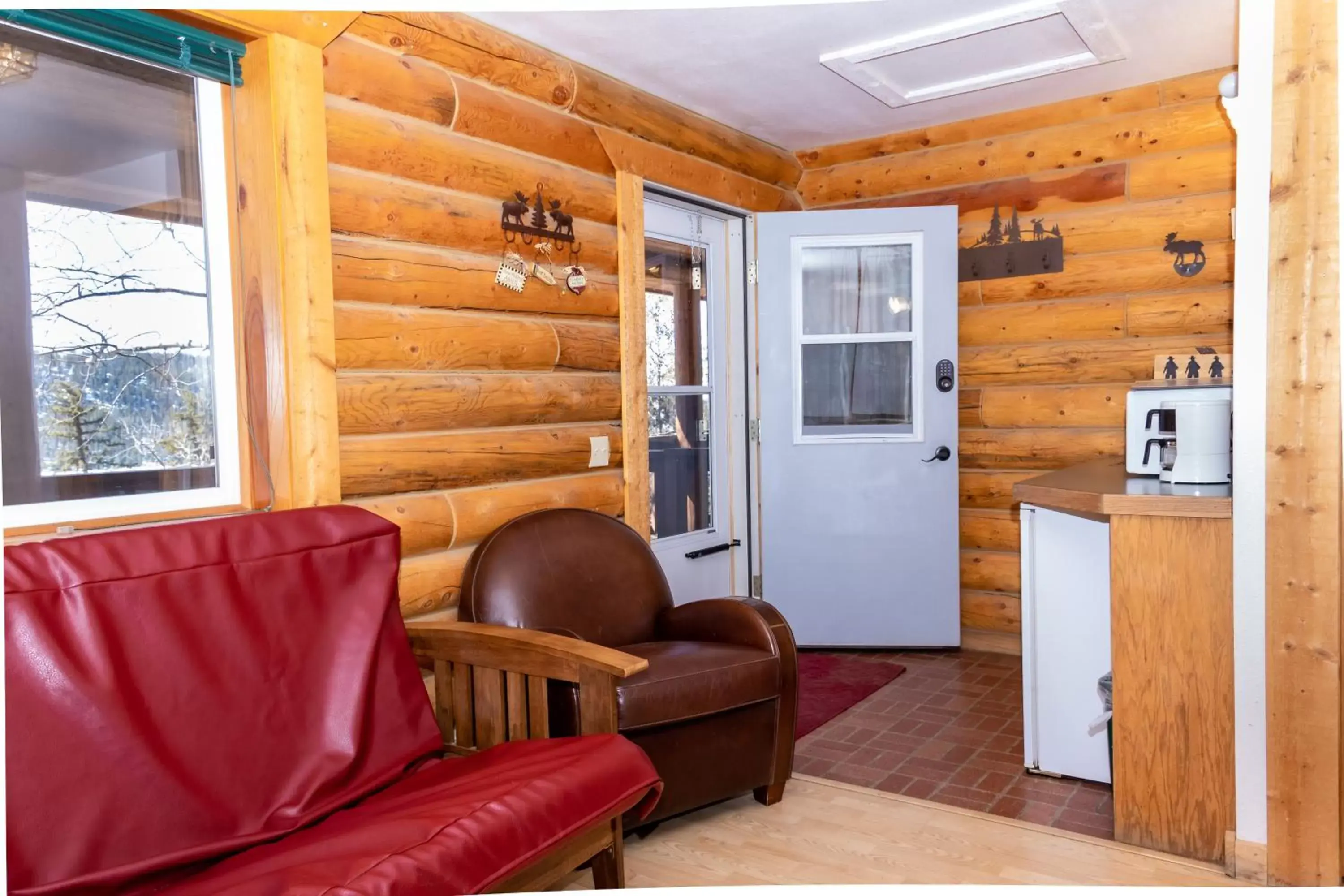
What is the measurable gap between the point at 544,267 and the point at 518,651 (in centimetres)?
145

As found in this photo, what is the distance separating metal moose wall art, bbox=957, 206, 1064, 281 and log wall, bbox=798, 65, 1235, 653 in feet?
0.11

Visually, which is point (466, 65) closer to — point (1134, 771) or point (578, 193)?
point (578, 193)

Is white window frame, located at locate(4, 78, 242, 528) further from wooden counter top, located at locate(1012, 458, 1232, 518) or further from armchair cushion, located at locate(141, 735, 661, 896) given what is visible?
wooden counter top, located at locate(1012, 458, 1232, 518)

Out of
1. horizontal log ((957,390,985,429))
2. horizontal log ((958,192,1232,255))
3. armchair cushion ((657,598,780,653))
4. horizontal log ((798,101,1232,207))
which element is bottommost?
armchair cushion ((657,598,780,653))

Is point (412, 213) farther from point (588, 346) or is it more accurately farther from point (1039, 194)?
point (1039, 194)

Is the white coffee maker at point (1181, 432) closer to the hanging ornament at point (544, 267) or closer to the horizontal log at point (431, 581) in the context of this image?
the hanging ornament at point (544, 267)

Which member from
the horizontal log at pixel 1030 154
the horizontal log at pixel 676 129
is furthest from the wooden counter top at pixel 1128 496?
the horizontal log at pixel 676 129

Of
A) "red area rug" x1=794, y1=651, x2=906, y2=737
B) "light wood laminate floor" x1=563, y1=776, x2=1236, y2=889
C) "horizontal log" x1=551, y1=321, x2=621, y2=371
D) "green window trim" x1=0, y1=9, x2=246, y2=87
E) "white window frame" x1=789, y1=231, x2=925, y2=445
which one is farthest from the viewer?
"white window frame" x1=789, y1=231, x2=925, y2=445

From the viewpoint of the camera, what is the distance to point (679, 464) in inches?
169

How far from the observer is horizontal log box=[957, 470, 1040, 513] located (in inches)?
173

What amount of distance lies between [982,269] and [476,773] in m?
3.43

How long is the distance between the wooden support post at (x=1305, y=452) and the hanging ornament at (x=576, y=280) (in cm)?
208

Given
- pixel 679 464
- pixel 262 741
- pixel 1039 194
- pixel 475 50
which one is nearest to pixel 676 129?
pixel 475 50

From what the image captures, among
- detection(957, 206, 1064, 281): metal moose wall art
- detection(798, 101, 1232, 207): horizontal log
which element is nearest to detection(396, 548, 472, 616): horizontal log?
detection(957, 206, 1064, 281): metal moose wall art
